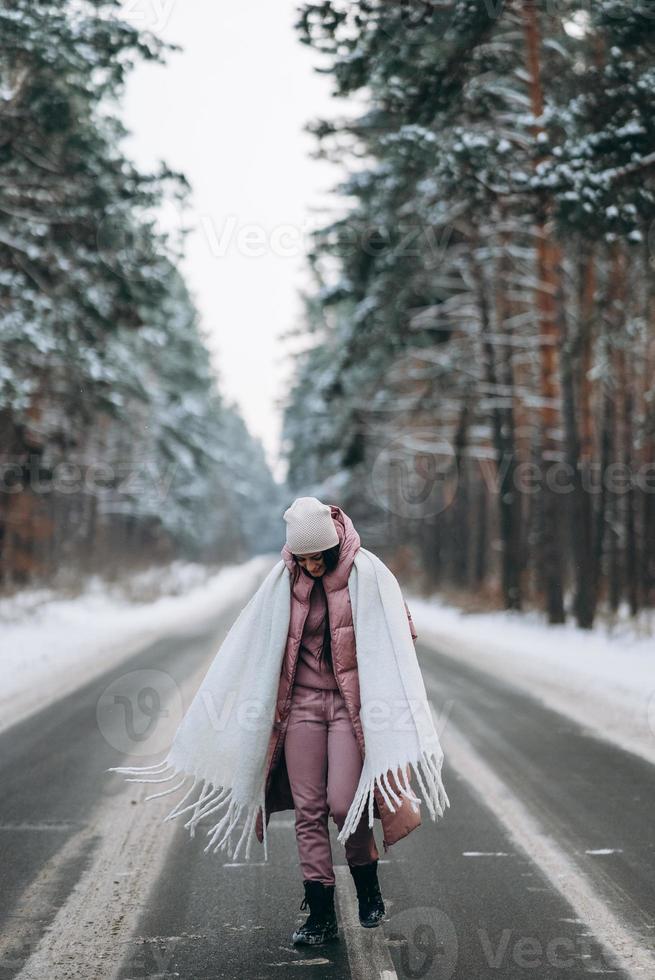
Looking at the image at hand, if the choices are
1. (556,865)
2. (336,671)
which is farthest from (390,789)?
(556,865)

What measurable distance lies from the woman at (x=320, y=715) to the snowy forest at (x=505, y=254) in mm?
8352

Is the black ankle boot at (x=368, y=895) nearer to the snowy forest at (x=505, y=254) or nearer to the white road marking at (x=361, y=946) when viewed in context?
the white road marking at (x=361, y=946)

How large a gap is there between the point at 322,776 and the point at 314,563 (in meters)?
0.96

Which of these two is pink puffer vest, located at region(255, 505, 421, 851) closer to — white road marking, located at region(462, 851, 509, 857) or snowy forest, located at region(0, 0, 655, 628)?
white road marking, located at region(462, 851, 509, 857)

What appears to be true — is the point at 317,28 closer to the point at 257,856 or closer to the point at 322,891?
the point at 257,856

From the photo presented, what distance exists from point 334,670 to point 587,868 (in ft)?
6.64

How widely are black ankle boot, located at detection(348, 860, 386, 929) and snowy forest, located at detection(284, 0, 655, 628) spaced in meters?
9.00

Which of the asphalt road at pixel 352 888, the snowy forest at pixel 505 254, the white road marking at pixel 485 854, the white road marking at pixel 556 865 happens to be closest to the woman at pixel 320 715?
the asphalt road at pixel 352 888

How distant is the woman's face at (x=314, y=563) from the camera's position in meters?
4.66

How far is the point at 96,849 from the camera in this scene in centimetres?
586

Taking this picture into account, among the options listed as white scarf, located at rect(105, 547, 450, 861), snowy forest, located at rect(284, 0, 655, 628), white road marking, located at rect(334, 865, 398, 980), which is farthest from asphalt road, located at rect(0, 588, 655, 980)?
snowy forest, located at rect(284, 0, 655, 628)

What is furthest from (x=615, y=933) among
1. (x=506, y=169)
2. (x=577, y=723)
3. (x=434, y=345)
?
(x=434, y=345)

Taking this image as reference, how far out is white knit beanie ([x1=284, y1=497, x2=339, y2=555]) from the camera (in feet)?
14.9

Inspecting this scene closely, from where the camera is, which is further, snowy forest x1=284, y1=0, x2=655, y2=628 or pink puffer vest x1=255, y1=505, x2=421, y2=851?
snowy forest x1=284, y1=0, x2=655, y2=628
